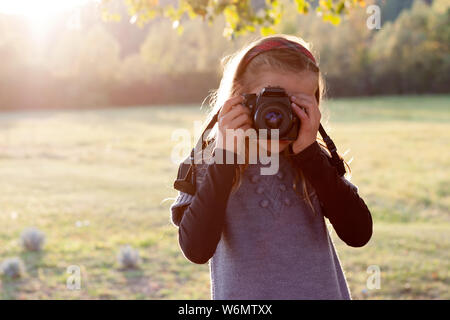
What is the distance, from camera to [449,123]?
77.4 feet

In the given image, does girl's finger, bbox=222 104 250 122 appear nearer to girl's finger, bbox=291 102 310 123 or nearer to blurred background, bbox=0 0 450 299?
girl's finger, bbox=291 102 310 123

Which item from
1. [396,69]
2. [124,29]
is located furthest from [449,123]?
[124,29]

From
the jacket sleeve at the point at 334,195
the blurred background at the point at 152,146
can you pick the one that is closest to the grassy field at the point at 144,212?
the blurred background at the point at 152,146

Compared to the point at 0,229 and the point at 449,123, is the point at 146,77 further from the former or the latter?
the point at 0,229

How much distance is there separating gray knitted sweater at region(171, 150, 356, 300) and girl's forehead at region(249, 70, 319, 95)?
26 cm

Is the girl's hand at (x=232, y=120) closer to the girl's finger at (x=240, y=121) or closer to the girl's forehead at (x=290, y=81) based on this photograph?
the girl's finger at (x=240, y=121)

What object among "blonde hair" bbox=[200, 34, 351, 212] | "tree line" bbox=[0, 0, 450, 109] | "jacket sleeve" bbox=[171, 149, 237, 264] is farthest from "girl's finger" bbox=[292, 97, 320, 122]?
"tree line" bbox=[0, 0, 450, 109]

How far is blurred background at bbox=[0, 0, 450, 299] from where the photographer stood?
17.0ft

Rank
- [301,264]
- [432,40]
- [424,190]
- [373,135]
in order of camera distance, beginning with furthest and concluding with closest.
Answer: [432,40] → [373,135] → [424,190] → [301,264]

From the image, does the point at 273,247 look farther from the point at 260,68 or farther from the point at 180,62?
the point at 180,62

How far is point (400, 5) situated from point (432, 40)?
8.13 metres

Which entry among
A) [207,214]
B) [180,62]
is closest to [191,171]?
[207,214]

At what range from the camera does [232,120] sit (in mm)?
1702

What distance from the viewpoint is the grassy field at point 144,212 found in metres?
5.00
